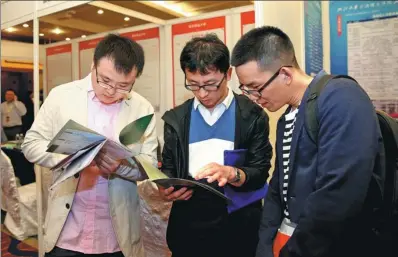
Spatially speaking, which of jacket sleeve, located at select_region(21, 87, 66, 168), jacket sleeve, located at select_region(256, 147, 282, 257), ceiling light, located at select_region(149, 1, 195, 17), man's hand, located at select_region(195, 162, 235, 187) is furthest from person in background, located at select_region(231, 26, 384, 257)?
ceiling light, located at select_region(149, 1, 195, 17)

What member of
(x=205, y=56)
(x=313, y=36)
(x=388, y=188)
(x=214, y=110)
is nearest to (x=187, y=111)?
(x=214, y=110)

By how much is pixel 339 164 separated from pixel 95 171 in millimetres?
997

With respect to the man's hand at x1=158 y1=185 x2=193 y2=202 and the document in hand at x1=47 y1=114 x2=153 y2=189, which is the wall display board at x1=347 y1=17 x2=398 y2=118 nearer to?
the man's hand at x1=158 y1=185 x2=193 y2=202

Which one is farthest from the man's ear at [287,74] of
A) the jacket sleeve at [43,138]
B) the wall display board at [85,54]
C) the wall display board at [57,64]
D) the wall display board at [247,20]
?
the wall display board at [247,20]

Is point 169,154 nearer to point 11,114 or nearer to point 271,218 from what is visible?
point 271,218

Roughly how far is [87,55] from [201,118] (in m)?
0.77

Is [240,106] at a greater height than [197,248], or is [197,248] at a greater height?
[240,106]

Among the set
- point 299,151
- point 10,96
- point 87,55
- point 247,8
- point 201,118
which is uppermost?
point 247,8

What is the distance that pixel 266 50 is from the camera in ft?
3.84

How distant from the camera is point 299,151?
1.06 m

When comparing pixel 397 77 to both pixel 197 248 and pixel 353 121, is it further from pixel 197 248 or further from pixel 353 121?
pixel 197 248

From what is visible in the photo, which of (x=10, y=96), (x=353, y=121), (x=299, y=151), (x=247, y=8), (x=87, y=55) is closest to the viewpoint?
(x=353, y=121)

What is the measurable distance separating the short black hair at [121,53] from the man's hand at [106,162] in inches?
12.9

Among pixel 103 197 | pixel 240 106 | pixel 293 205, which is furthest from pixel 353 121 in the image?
pixel 103 197
